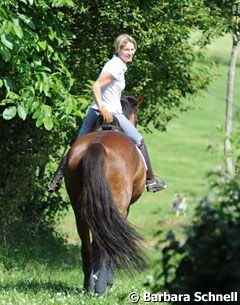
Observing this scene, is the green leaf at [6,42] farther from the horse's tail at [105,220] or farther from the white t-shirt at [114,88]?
the horse's tail at [105,220]

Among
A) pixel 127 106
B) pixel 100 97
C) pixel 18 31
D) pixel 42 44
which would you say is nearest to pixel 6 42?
pixel 18 31

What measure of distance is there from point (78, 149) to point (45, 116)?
1.37 metres

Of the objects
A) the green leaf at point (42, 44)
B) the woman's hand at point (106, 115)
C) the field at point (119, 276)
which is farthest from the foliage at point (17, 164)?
the woman's hand at point (106, 115)

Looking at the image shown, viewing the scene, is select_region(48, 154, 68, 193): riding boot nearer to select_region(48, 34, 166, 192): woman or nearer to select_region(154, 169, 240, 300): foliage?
select_region(48, 34, 166, 192): woman

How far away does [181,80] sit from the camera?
14539 mm

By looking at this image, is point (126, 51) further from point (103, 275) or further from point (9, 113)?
point (103, 275)

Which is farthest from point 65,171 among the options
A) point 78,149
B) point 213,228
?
point 213,228

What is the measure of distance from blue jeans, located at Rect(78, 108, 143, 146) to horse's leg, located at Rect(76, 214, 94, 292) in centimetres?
122

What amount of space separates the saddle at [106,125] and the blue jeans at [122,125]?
0.05 metres

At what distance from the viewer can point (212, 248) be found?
3959 millimetres

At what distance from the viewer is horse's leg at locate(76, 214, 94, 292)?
29.3ft

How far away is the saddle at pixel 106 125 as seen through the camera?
9.57 meters

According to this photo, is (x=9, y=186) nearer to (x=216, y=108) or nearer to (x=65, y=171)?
(x=65, y=171)

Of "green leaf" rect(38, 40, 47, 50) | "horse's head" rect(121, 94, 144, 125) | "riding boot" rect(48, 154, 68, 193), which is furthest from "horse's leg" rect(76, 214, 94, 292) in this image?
"green leaf" rect(38, 40, 47, 50)
